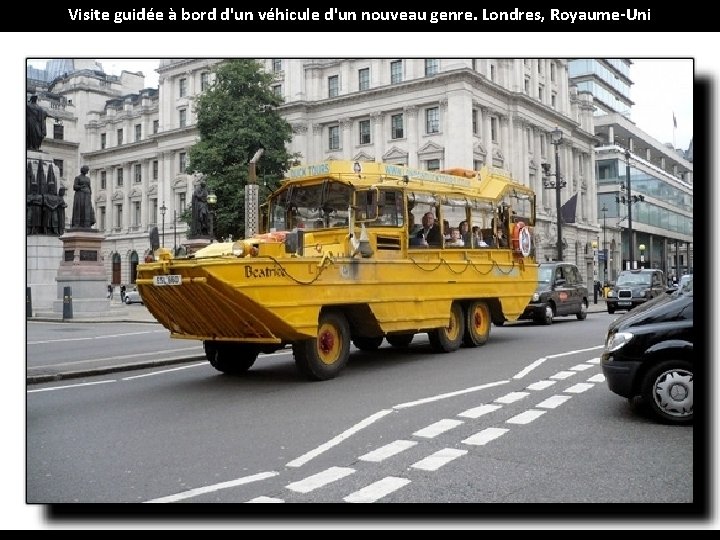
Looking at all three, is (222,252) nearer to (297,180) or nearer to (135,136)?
(297,180)

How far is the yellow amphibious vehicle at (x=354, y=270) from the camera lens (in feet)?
31.4

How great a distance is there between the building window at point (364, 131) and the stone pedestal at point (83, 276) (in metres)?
14.8

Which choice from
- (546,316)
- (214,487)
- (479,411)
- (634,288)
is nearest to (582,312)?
(546,316)

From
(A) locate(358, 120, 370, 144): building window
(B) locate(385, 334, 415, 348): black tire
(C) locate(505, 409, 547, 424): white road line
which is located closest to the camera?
(C) locate(505, 409, 547, 424): white road line

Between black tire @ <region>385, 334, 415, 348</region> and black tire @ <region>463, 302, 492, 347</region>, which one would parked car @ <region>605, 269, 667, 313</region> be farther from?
black tire @ <region>385, 334, 415, 348</region>

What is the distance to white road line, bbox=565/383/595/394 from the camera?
31.1 feet

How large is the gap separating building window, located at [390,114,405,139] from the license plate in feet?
35.6

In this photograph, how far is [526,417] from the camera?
7809 mm

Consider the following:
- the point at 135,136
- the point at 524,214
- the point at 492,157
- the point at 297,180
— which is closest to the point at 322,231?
the point at 297,180

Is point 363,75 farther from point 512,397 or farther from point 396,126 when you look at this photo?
point 396,126

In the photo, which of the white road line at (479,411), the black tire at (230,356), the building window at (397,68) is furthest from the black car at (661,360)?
the black tire at (230,356)

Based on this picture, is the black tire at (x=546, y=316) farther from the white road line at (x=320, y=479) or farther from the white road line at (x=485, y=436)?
the white road line at (x=320, y=479)

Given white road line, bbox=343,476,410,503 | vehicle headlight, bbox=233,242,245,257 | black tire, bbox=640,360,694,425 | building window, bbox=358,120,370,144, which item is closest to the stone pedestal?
building window, bbox=358,120,370,144

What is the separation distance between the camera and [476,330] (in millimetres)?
15211
